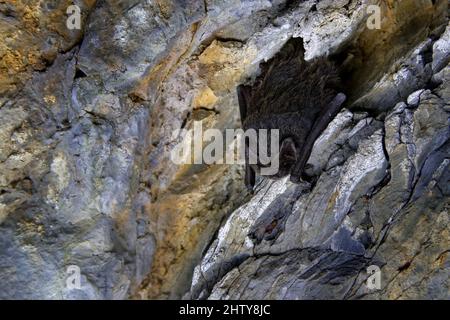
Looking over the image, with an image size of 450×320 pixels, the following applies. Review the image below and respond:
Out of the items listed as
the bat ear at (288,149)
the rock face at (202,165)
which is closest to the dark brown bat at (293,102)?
the bat ear at (288,149)

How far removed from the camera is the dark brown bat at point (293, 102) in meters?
4.41

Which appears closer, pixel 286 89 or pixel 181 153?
pixel 286 89

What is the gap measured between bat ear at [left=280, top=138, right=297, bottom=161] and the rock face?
18cm

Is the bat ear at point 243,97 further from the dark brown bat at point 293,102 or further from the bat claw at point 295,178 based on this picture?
the bat claw at point 295,178

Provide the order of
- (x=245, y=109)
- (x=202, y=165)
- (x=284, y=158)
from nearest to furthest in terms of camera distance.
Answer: (x=284, y=158)
(x=245, y=109)
(x=202, y=165)

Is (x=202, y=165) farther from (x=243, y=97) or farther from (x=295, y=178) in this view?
(x=295, y=178)

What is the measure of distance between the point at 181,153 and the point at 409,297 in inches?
104

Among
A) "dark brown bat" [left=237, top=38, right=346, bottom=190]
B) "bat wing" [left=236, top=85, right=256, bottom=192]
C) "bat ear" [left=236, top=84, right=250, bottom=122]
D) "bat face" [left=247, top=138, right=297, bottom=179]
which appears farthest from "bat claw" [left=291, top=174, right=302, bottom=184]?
"bat ear" [left=236, top=84, right=250, bottom=122]

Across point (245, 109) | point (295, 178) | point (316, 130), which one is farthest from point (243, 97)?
point (295, 178)

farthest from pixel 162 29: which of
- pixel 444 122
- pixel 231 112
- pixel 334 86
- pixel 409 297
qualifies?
pixel 409 297

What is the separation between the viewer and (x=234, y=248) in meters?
4.68

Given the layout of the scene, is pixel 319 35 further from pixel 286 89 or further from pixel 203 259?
pixel 203 259

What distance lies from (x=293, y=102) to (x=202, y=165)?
121 cm

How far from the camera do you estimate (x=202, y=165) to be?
5.08 metres
